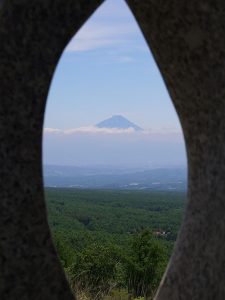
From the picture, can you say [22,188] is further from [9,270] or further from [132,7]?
[132,7]

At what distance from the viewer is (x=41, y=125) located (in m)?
3.62

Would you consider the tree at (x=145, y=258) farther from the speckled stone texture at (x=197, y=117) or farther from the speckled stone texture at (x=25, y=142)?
the speckled stone texture at (x=25, y=142)

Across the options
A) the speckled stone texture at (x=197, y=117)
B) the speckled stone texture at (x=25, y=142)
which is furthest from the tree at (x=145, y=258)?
the speckled stone texture at (x=25, y=142)

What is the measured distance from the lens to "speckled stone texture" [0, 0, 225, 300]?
347 centimetres

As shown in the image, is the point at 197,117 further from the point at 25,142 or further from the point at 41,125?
the point at 25,142

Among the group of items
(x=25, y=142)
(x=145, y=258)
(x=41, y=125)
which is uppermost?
(x=41, y=125)

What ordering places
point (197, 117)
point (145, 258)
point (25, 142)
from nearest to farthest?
point (25, 142) < point (197, 117) < point (145, 258)

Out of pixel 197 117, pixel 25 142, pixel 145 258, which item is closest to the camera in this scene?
pixel 25 142

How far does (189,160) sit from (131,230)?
3764cm

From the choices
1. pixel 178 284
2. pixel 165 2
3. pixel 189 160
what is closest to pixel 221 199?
pixel 189 160

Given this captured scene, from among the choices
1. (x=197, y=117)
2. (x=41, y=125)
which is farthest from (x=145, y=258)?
(x=41, y=125)

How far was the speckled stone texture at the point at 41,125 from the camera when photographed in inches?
137

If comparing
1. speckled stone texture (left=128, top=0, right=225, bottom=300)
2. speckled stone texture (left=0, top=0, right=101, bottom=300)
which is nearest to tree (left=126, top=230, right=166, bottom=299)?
speckled stone texture (left=128, top=0, right=225, bottom=300)

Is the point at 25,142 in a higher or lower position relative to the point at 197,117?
lower
